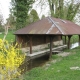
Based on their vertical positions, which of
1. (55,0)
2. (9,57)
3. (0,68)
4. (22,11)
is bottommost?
(0,68)

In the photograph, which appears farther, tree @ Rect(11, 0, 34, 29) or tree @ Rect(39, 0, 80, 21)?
tree @ Rect(39, 0, 80, 21)

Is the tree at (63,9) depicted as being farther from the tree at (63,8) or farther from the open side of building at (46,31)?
the open side of building at (46,31)

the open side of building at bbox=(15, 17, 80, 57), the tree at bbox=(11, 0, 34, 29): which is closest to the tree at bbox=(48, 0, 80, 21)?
the tree at bbox=(11, 0, 34, 29)

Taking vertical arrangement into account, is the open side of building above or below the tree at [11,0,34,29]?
below

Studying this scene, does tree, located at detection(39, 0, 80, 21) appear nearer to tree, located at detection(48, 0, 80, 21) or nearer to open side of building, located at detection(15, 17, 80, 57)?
tree, located at detection(48, 0, 80, 21)

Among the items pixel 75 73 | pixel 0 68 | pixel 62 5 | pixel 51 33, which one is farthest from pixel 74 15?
pixel 0 68

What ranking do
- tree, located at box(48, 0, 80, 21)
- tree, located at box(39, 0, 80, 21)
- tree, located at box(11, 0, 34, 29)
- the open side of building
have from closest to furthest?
the open side of building < tree, located at box(11, 0, 34, 29) < tree, located at box(39, 0, 80, 21) < tree, located at box(48, 0, 80, 21)

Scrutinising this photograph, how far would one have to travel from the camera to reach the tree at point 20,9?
19434 mm

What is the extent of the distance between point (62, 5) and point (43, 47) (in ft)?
27.8

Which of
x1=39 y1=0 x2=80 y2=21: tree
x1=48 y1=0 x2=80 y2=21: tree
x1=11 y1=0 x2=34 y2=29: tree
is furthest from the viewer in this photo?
x1=48 y1=0 x2=80 y2=21: tree

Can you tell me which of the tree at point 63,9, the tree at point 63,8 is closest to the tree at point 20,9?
the tree at point 63,8

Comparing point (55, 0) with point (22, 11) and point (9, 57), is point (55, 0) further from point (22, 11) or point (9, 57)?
point (9, 57)

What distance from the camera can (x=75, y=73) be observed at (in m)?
7.44

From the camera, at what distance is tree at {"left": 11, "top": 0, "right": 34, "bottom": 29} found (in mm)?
19434
